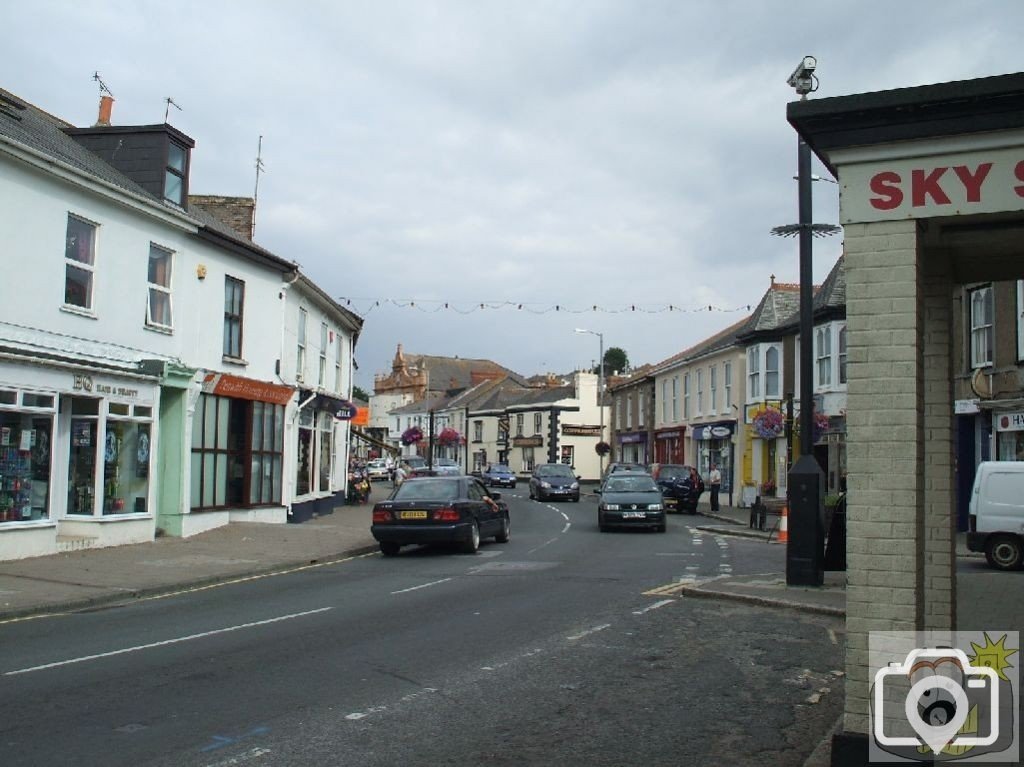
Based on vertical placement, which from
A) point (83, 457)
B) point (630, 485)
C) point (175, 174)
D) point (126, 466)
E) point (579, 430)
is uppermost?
point (175, 174)

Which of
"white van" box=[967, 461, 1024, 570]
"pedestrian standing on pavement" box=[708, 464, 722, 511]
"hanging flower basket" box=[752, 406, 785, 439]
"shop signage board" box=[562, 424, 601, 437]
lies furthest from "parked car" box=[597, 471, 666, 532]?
"shop signage board" box=[562, 424, 601, 437]

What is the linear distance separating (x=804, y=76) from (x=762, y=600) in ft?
21.8

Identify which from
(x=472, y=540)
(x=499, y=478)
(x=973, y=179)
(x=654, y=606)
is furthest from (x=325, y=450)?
(x=499, y=478)

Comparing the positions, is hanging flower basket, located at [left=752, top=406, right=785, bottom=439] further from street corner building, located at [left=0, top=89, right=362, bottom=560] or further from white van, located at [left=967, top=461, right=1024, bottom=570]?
street corner building, located at [left=0, top=89, right=362, bottom=560]

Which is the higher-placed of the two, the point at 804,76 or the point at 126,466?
the point at 804,76

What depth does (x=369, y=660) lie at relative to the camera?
8.45 metres

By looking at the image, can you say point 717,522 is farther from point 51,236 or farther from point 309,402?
point 51,236

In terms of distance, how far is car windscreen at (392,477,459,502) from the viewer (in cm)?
1877

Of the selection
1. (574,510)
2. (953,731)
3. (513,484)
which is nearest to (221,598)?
(953,731)

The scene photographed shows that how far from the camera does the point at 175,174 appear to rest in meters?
20.6

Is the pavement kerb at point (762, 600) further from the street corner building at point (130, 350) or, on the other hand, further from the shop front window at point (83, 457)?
the shop front window at point (83, 457)

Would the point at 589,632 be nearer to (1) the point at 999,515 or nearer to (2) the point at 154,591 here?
(2) the point at 154,591

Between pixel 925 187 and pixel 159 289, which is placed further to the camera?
pixel 159 289

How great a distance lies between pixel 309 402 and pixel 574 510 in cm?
1271
